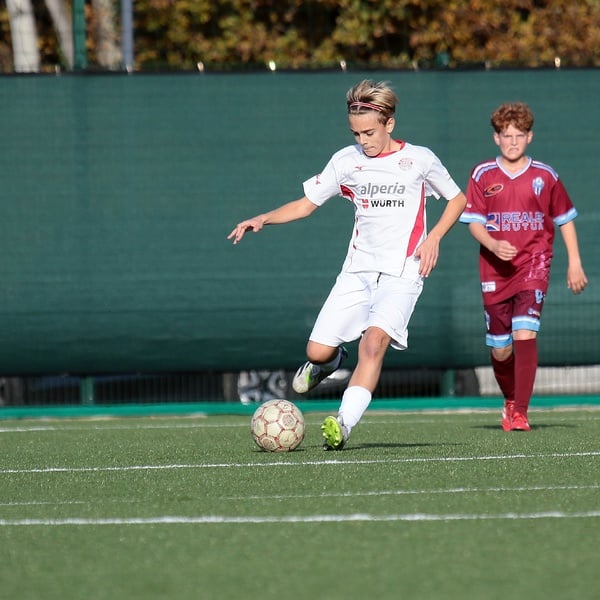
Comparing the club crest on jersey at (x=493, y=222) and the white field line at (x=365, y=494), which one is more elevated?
the club crest on jersey at (x=493, y=222)

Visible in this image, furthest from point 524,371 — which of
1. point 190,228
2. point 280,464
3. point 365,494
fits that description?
point 190,228

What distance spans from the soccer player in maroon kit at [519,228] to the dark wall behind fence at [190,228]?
227 centimetres

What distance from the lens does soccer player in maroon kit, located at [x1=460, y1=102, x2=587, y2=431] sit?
9.01 metres

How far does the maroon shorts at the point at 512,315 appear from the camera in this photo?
355 inches

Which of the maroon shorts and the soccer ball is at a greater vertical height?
the maroon shorts

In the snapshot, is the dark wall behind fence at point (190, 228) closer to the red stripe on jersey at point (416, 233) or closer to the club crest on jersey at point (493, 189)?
the club crest on jersey at point (493, 189)

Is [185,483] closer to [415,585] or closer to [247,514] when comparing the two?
[247,514]

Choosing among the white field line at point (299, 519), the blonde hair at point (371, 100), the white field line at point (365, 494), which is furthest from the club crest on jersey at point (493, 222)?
the white field line at point (299, 519)

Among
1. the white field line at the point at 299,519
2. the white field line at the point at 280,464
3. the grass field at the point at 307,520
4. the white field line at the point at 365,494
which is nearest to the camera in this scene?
the grass field at the point at 307,520

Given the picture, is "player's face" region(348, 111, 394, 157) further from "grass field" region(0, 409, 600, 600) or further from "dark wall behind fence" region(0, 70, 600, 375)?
"dark wall behind fence" region(0, 70, 600, 375)

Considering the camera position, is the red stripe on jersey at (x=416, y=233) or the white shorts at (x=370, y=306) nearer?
the white shorts at (x=370, y=306)

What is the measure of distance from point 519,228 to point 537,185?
0.30m

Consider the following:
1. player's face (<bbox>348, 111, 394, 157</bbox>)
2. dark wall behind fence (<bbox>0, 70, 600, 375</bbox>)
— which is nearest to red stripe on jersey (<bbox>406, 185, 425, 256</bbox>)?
player's face (<bbox>348, 111, 394, 157</bbox>)

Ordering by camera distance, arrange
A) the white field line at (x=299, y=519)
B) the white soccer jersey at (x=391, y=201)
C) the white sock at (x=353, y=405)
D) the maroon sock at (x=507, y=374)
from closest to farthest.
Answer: the white field line at (x=299, y=519) < the white sock at (x=353, y=405) < the white soccer jersey at (x=391, y=201) < the maroon sock at (x=507, y=374)
